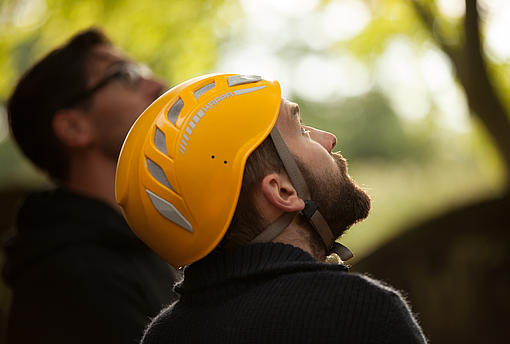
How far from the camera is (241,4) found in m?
8.75

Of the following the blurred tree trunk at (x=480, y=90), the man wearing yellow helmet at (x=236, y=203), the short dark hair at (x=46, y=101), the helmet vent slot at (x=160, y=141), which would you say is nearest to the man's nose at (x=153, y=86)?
the short dark hair at (x=46, y=101)

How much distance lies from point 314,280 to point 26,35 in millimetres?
6827

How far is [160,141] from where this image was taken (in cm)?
233

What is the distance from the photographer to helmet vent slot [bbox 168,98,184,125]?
2341 millimetres

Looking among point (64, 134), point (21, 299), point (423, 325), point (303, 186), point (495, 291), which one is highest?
point (303, 186)

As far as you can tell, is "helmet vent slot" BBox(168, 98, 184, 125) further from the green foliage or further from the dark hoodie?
the green foliage

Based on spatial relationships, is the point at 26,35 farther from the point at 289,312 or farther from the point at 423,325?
the point at 289,312

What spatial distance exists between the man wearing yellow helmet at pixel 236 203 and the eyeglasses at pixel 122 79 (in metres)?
1.88

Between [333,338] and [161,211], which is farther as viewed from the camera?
[161,211]

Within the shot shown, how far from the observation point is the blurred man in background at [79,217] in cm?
344

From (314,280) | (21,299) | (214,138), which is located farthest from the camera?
(21,299)

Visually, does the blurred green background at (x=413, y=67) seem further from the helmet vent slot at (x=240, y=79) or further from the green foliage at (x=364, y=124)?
the green foliage at (x=364, y=124)

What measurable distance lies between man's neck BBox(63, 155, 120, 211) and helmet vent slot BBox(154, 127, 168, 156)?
1.84 metres

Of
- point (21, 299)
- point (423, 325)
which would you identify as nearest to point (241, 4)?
point (423, 325)
